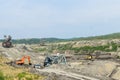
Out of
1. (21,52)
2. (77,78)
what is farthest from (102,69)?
(21,52)

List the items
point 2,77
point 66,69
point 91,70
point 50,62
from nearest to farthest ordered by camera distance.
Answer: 1. point 2,77
2. point 66,69
3. point 91,70
4. point 50,62

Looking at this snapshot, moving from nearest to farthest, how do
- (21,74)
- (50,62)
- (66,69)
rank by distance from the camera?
(21,74) → (66,69) → (50,62)

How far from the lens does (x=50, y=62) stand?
55.6 metres

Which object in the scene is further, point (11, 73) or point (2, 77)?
point (11, 73)

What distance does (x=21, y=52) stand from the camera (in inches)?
2995

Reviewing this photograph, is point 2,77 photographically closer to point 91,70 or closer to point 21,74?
point 21,74

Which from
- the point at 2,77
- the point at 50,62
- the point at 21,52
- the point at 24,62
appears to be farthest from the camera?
the point at 21,52

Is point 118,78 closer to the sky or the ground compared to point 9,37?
closer to the ground

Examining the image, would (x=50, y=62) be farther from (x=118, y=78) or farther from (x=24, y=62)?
(x=118, y=78)

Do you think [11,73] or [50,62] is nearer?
[11,73]

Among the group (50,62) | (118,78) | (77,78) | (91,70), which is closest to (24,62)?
(50,62)

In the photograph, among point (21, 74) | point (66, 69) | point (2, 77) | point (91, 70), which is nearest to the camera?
point (2, 77)

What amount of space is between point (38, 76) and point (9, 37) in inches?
1499

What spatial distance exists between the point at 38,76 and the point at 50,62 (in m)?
15.8
